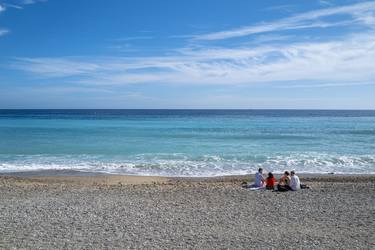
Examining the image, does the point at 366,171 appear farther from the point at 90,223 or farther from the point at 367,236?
the point at 90,223

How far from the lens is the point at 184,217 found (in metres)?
9.08

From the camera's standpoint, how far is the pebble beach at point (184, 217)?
727 cm

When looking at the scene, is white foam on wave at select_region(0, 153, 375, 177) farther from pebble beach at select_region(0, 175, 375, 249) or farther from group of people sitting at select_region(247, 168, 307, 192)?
pebble beach at select_region(0, 175, 375, 249)

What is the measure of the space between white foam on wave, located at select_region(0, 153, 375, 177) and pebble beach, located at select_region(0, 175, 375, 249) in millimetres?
5000

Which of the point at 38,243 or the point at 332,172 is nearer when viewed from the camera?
the point at 38,243

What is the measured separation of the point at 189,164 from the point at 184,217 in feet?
37.9

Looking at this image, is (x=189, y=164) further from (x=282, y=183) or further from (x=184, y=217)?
(x=184, y=217)

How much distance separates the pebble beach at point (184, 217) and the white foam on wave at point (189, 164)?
5.00 metres

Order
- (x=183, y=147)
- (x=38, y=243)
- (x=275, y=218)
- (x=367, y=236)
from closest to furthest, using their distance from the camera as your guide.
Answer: (x=38, y=243), (x=367, y=236), (x=275, y=218), (x=183, y=147)

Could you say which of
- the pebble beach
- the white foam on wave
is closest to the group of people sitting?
the pebble beach

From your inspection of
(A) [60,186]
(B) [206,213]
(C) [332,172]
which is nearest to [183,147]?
(C) [332,172]

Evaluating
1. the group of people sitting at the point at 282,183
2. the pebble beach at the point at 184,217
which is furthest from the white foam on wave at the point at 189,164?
the pebble beach at the point at 184,217

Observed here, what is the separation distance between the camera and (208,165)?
2042cm

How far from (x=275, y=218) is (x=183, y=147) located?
1903 centimetres
